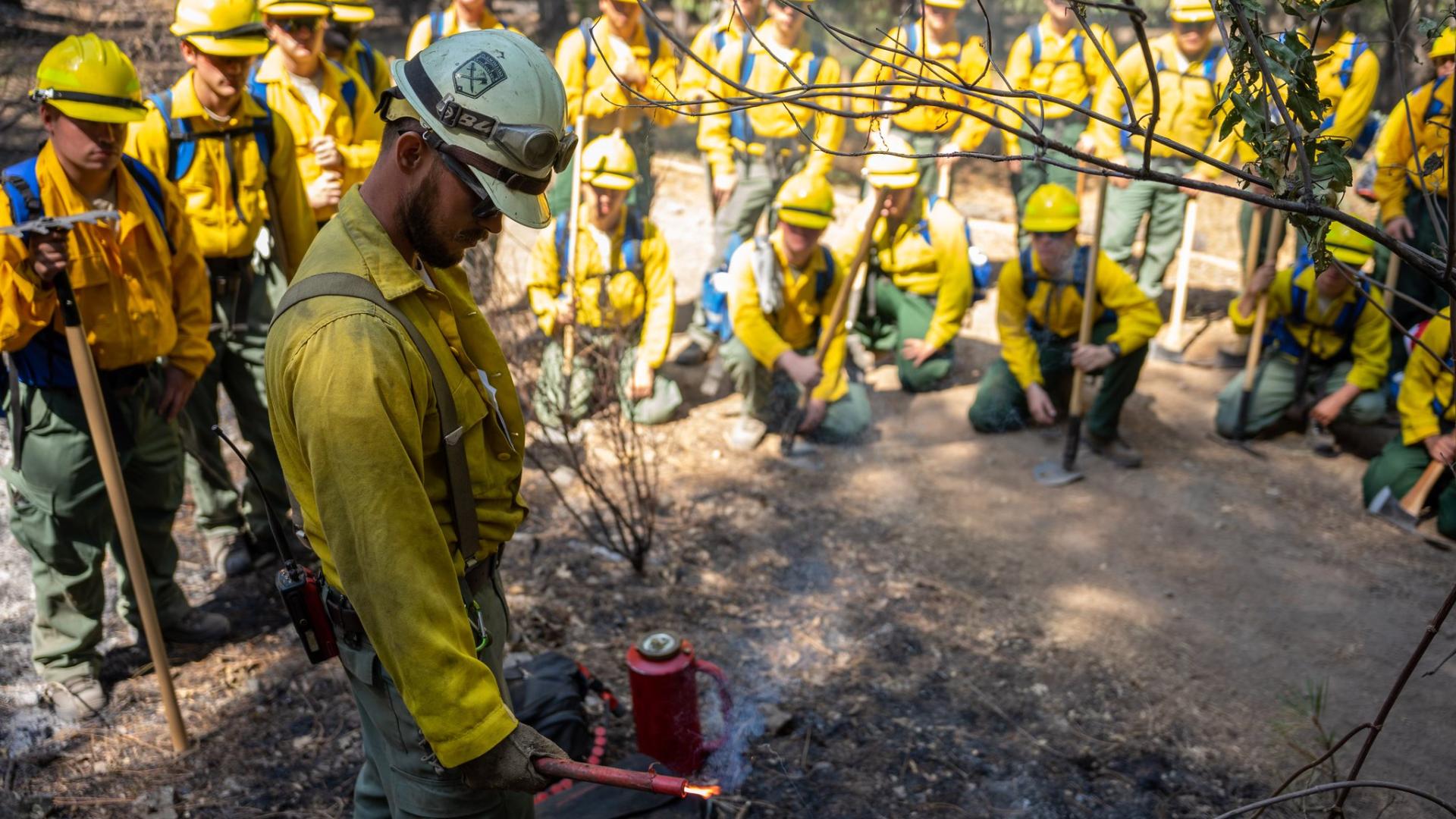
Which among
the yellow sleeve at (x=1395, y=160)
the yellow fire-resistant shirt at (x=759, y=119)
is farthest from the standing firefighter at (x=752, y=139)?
the yellow sleeve at (x=1395, y=160)

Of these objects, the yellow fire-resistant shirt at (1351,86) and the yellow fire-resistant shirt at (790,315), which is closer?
the yellow fire-resistant shirt at (790,315)

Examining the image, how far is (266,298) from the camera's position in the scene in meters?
4.66

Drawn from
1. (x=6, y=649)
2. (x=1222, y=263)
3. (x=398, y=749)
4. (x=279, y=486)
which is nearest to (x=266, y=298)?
(x=279, y=486)

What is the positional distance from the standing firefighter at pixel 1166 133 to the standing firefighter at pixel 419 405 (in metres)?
5.81

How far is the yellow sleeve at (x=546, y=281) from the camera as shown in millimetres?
6199

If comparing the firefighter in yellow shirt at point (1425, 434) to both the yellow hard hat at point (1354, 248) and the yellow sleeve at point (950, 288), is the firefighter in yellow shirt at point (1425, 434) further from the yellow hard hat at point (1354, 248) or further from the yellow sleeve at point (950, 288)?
the yellow sleeve at point (950, 288)

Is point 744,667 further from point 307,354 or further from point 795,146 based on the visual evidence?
point 795,146

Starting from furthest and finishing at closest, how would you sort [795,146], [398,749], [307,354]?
[795,146], [398,749], [307,354]

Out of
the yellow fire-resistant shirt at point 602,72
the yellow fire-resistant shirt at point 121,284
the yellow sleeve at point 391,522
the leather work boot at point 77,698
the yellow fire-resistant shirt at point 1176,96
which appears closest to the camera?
the yellow sleeve at point 391,522

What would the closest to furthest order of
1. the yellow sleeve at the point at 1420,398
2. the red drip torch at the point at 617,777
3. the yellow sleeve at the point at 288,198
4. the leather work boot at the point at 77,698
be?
the red drip torch at the point at 617,777
the leather work boot at the point at 77,698
the yellow sleeve at the point at 288,198
the yellow sleeve at the point at 1420,398

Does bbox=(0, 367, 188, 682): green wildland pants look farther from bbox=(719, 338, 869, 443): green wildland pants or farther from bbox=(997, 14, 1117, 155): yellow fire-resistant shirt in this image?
bbox=(997, 14, 1117, 155): yellow fire-resistant shirt

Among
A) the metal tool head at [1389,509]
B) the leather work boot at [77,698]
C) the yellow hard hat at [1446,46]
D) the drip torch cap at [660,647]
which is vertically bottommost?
the metal tool head at [1389,509]

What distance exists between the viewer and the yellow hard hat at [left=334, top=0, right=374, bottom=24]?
17.4 ft

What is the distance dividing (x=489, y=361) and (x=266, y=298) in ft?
9.27
